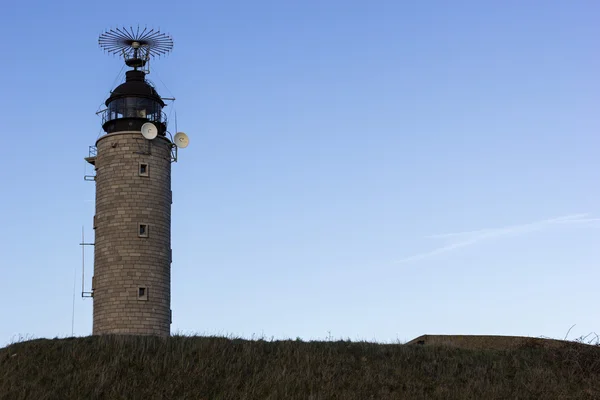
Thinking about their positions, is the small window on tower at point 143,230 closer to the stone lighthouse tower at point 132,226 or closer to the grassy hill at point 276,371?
the stone lighthouse tower at point 132,226

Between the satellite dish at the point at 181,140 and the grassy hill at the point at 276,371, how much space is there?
19.3 m

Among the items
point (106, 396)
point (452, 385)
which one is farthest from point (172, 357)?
point (452, 385)

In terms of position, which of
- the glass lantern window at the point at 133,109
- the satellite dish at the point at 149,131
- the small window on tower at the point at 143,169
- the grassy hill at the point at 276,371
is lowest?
the grassy hill at the point at 276,371

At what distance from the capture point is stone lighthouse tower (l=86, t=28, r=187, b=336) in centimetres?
4338

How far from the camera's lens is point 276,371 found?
27.6 meters

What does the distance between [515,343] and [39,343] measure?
17705 millimetres

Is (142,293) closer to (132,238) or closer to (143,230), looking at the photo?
(132,238)

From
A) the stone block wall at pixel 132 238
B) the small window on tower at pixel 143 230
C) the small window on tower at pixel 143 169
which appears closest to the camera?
the stone block wall at pixel 132 238

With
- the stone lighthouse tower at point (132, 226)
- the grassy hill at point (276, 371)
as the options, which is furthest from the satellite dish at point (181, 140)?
the grassy hill at point (276, 371)

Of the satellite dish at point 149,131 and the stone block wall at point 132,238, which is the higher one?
the satellite dish at point 149,131

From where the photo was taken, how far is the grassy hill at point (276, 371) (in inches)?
1017

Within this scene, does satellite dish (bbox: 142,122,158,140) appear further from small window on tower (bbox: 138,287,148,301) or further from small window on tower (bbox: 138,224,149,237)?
small window on tower (bbox: 138,287,148,301)

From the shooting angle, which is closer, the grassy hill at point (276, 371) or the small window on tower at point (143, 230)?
the grassy hill at point (276, 371)

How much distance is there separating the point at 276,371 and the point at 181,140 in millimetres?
23088
